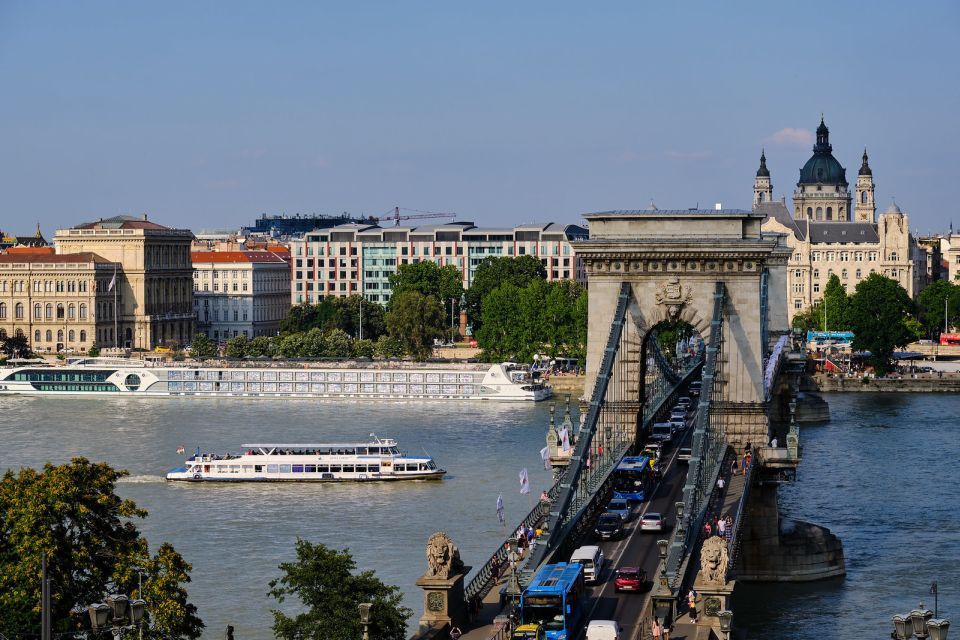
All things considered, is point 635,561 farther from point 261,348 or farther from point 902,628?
point 261,348

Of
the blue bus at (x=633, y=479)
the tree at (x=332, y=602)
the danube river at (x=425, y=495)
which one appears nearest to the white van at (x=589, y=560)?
the tree at (x=332, y=602)

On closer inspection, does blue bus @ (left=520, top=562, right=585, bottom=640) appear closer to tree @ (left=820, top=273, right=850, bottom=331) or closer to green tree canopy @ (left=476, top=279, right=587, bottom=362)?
green tree canopy @ (left=476, top=279, right=587, bottom=362)

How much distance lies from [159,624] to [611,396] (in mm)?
13216

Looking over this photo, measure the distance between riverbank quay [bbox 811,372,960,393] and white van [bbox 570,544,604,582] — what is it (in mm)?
60923

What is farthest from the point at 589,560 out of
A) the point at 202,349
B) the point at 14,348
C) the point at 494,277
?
the point at 494,277

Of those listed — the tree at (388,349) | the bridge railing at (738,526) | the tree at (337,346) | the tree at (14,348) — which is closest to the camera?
the bridge railing at (738,526)

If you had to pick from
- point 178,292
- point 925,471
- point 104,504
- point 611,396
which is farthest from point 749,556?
point 178,292

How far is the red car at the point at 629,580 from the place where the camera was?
2492 centimetres

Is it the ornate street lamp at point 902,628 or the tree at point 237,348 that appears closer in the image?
the ornate street lamp at point 902,628

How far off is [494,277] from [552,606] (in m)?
89.6

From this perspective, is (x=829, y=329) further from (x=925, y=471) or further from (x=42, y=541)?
(x=42, y=541)

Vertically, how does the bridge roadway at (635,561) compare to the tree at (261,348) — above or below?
below

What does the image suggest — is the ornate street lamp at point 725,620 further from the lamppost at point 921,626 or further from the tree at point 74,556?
the tree at point 74,556

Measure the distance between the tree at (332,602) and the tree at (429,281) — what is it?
271 feet
